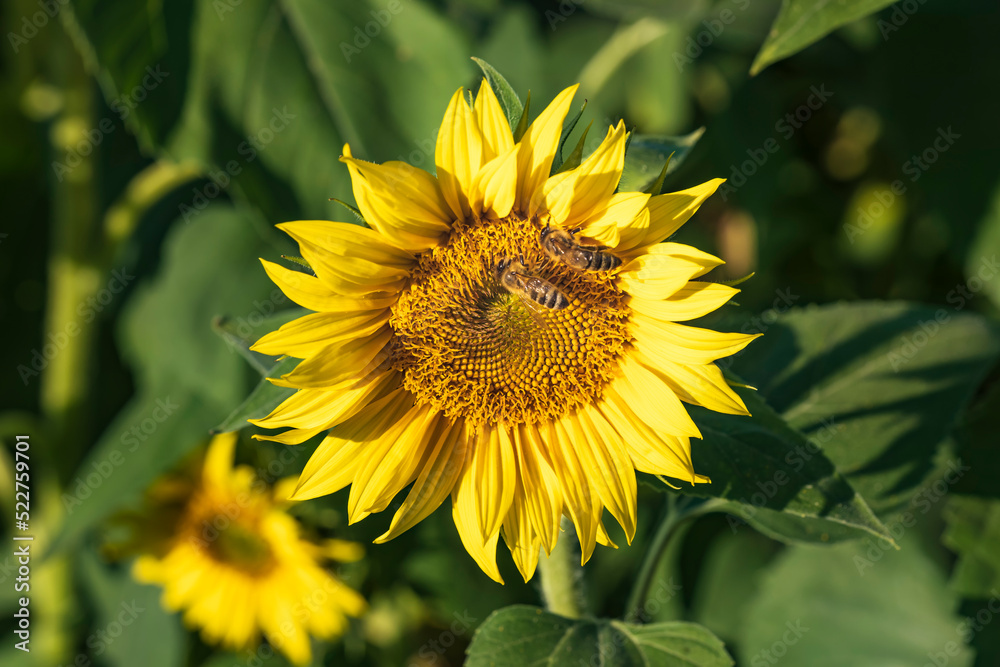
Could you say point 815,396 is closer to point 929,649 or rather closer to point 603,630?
point 603,630

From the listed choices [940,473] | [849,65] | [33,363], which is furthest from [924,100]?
[33,363]

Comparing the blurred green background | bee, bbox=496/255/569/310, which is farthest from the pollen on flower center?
bee, bbox=496/255/569/310

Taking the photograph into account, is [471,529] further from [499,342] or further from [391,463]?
[499,342]

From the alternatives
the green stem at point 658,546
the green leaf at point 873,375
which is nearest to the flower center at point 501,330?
the green stem at point 658,546

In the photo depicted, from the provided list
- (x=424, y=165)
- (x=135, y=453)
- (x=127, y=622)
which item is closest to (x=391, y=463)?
(x=424, y=165)

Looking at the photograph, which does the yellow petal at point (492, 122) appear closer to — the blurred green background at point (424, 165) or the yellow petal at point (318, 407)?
the yellow petal at point (318, 407)

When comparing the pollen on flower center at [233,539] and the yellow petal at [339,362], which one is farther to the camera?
the pollen on flower center at [233,539]
